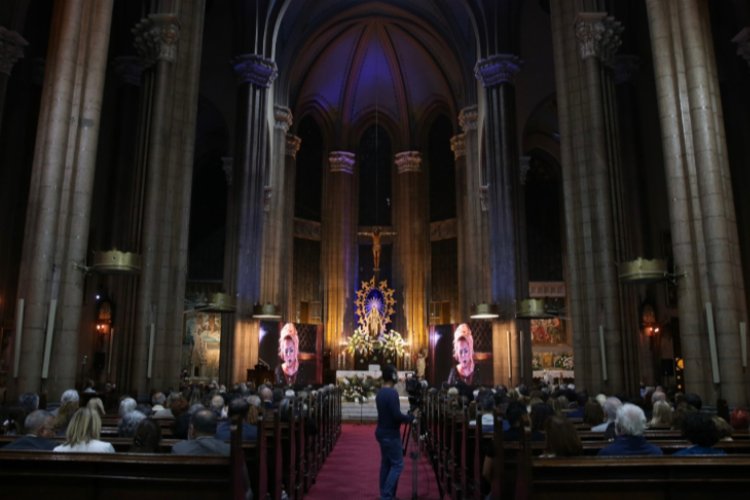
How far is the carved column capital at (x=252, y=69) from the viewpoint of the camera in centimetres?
2111

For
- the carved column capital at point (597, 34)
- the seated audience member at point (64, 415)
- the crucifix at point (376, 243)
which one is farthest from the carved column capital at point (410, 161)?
the seated audience member at point (64, 415)

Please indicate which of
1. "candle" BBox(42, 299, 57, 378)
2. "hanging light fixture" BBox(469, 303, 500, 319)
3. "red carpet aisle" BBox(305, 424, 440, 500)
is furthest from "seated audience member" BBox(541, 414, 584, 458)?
"hanging light fixture" BBox(469, 303, 500, 319)

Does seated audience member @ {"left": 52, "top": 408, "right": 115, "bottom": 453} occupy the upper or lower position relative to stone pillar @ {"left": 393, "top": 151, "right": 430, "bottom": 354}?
lower

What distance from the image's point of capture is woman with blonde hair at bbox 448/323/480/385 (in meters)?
21.0

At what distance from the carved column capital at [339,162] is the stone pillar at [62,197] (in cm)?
2273

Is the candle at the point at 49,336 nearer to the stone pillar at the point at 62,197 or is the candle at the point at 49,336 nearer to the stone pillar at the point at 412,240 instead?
the stone pillar at the point at 62,197

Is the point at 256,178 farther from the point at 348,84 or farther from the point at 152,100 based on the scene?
the point at 348,84

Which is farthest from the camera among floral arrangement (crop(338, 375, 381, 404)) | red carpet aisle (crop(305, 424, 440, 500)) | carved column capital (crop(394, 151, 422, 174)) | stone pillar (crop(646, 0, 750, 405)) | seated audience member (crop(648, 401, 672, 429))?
carved column capital (crop(394, 151, 422, 174))

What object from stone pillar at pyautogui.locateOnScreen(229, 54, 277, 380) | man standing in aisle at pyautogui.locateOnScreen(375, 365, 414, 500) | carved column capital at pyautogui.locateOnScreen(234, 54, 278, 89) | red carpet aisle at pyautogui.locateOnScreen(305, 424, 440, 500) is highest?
carved column capital at pyautogui.locateOnScreen(234, 54, 278, 89)

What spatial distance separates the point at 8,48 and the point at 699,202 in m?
14.4

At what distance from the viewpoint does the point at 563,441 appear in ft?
13.0

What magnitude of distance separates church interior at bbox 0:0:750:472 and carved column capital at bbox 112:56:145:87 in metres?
0.09

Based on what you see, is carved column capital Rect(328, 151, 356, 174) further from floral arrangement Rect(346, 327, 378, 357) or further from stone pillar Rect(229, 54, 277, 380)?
stone pillar Rect(229, 54, 277, 380)

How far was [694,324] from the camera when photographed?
8.48 meters
